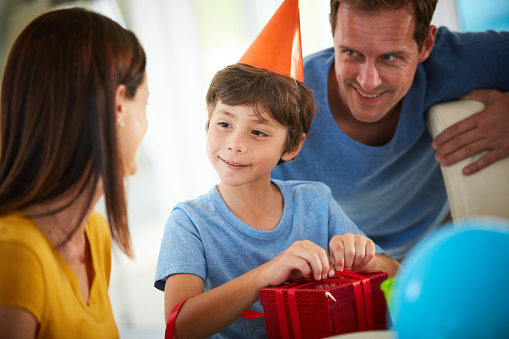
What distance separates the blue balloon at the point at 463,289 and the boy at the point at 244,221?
0.41 meters

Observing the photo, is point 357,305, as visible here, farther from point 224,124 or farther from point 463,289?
point 224,124

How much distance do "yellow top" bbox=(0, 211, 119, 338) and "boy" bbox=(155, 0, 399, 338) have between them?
0.20m

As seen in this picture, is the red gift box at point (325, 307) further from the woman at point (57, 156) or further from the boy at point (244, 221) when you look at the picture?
the woman at point (57, 156)

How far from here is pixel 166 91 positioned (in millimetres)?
2631

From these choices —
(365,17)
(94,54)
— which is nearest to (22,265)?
(94,54)

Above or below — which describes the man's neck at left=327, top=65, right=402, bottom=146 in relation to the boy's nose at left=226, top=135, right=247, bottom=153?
above

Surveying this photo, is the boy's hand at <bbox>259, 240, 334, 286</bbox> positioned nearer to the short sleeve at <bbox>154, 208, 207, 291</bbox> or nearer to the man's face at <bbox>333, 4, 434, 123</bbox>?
the short sleeve at <bbox>154, 208, 207, 291</bbox>

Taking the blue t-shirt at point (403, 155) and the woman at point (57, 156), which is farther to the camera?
the blue t-shirt at point (403, 155)

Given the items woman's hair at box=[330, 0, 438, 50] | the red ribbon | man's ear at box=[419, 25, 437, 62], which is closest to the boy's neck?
the red ribbon

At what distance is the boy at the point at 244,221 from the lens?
935mm

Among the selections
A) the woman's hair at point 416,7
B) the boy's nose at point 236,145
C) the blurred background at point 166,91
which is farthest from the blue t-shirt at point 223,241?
the blurred background at point 166,91

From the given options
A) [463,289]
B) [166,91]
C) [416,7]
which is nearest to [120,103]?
[463,289]

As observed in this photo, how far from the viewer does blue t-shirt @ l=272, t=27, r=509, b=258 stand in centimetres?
155

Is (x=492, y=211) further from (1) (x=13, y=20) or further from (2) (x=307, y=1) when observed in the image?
(1) (x=13, y=20)
